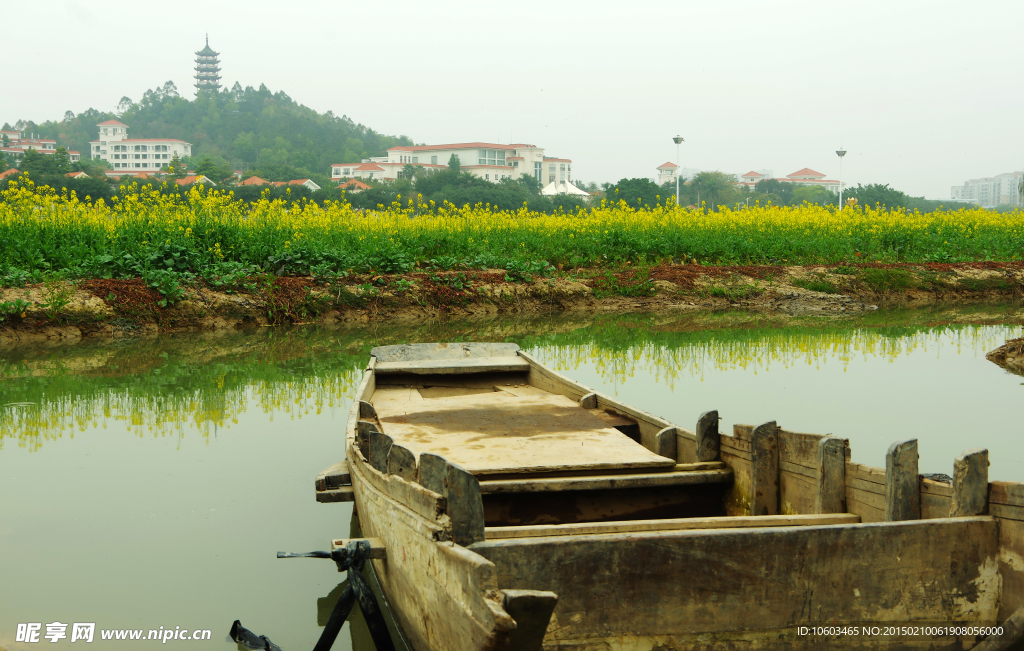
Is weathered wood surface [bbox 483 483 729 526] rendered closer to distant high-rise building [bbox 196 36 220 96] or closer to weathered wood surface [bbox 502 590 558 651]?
weathered wood surface [bbox 502 590 558 651]

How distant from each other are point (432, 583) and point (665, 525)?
78 cm

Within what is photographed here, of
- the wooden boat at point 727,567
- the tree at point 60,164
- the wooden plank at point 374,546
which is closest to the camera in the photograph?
the wooden boat at point 727,567

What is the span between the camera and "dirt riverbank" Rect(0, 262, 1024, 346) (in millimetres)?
10672

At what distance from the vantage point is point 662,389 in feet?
22.6

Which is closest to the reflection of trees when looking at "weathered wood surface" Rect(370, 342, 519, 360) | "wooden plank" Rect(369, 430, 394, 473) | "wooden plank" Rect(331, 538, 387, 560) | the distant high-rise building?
"weathered wood surface" Rect(370, 342, 519, 360)

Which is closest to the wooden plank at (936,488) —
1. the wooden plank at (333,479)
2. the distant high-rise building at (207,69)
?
the wooden plank at (333,479)

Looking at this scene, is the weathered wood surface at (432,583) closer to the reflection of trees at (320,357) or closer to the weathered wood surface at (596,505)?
the weathered wood surface at (596,505)

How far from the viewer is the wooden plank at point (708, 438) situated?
3.24 m

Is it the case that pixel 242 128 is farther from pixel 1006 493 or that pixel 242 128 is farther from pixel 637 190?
pixel 1006 493

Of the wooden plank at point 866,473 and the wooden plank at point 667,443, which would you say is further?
the wooden plank at point 667,443

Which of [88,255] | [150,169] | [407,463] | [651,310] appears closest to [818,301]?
[651,310]

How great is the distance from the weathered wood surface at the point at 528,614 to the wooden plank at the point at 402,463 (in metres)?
0.71

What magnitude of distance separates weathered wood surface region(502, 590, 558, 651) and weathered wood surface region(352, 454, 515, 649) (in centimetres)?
3

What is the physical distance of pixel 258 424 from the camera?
5.84 metres
